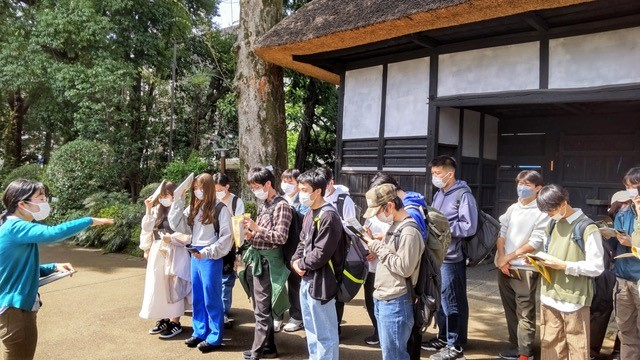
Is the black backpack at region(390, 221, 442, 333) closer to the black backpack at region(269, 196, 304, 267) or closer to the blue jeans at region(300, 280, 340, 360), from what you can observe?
the blue jeans at region(300, 280, 340, 360)

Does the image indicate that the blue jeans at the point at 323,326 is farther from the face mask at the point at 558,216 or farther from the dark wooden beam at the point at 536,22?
the dark wooden beam at the point at 536,22

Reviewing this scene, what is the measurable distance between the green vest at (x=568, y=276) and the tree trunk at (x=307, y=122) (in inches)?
417

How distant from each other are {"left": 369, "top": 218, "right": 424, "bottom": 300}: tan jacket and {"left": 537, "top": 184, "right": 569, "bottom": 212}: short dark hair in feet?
3.36

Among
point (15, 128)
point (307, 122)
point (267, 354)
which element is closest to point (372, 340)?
point (267, 354)

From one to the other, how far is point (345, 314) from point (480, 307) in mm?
1792

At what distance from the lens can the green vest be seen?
3207 mm

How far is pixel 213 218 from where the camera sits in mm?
4312

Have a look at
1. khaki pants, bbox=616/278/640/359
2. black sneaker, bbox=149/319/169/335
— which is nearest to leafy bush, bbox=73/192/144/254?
black sneaker, bbox=149/319/169/335

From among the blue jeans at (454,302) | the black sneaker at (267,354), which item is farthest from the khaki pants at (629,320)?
the black sneaker at (267,354)

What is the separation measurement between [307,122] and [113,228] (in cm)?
658

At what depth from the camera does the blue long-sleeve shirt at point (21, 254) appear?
293 cm

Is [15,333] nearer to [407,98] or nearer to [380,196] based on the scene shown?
[380,196]

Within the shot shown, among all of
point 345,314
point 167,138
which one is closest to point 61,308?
point 345,314

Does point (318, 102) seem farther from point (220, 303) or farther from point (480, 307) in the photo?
point (220, 303)
